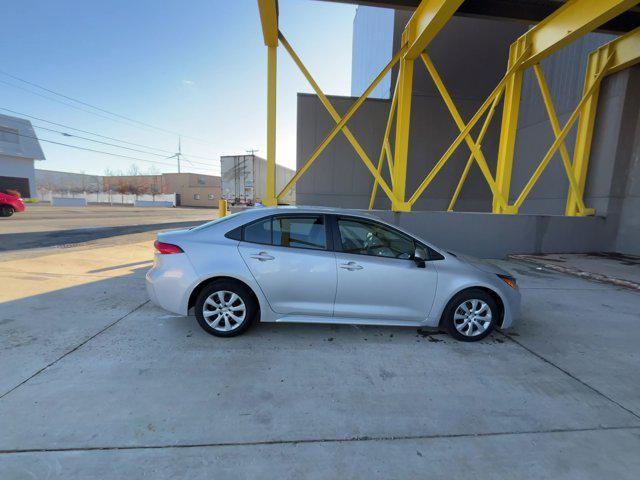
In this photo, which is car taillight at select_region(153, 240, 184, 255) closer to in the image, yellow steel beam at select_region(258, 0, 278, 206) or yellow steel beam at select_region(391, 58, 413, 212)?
yellow steel beam at select_region(258, 0, 278, 206)

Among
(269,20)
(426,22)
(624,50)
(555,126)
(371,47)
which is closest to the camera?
(426,22)

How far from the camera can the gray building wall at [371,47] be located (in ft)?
48.8

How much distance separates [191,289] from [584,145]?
12306mm

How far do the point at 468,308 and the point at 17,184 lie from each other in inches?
1934

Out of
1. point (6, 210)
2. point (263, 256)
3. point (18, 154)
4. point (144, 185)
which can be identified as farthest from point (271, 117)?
point (144, 185)

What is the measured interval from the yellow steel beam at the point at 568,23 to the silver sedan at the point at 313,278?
6878mm

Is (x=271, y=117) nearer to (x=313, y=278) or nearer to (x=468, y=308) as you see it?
(x=313, y=278)

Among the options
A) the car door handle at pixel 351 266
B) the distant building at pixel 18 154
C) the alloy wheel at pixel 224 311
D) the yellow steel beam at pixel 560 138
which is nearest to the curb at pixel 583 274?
the yellow steel beam at pixel 560 138

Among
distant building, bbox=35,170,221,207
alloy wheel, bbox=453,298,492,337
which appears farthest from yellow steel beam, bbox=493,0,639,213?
distant building, bbox=35,170,221,207

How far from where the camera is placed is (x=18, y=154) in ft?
117

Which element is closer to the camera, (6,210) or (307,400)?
(307,400)

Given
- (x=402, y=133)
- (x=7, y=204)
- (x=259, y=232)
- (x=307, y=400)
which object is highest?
(x=402, y=133)

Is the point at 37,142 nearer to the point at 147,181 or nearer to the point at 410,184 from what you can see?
the point at 147,181

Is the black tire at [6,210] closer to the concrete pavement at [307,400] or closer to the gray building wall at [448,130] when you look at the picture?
the gray building wall at [448,130]
